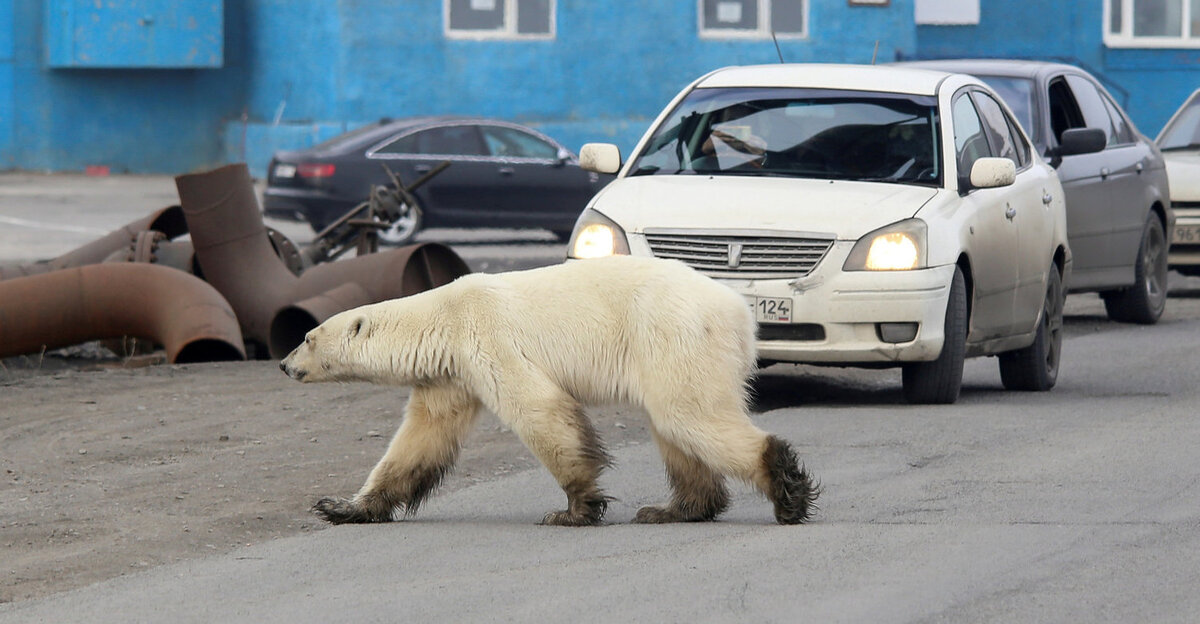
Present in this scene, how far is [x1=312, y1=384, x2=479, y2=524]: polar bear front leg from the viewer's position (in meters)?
6.84

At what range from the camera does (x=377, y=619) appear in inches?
213

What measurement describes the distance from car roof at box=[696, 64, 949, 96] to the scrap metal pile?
2734 mm

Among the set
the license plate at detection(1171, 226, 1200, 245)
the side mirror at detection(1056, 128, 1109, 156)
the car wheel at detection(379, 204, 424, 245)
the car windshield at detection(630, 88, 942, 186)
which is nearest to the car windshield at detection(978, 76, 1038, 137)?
the side mirror at detection(1056, 128, 1109, 156)

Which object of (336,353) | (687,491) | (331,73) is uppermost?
(331,73)

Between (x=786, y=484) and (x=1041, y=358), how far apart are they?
15.8ft

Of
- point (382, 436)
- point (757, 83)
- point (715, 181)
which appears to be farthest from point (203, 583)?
point (757, 83)

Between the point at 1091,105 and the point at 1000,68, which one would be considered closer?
the point at 1000,68

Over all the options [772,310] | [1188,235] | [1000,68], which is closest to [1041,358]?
[772,310]

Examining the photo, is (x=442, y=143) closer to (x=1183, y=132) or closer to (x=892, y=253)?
(x=1183, y=132)

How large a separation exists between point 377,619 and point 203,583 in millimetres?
879

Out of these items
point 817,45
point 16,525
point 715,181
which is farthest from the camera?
point 817,45

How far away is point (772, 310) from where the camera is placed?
372 inches

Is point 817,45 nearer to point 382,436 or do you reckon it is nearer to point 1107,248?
point 1107,248

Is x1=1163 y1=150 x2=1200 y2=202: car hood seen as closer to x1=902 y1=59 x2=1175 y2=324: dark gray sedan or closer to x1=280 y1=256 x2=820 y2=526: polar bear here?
x1=902 y1=59 x2=1175 y2=324: dark gray sedan
